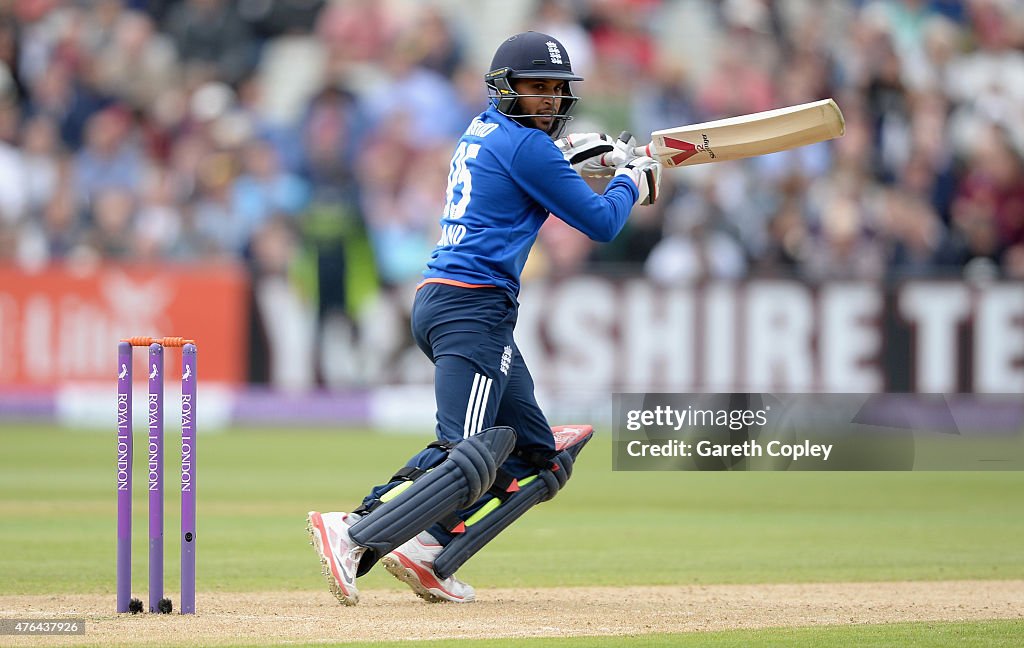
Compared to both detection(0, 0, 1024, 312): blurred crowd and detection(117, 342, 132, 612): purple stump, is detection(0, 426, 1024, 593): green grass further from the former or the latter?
detection(0, 0, 1024, 312): blurred crowd

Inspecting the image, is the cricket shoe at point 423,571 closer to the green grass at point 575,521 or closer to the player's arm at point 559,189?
the green grass at point 575,521

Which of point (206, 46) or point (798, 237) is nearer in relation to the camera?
point (798, 237)

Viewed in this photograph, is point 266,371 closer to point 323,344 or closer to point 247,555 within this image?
point 323,344

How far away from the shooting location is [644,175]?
617 cm

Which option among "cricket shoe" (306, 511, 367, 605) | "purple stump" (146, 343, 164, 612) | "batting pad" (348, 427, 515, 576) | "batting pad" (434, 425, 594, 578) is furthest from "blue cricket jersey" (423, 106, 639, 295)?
"purple stump" (146, 343, 164, 612)

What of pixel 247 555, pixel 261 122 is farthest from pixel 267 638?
pixel 261 122

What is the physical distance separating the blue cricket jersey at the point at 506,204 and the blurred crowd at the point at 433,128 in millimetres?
8274

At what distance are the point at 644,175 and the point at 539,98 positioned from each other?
51 centimetres

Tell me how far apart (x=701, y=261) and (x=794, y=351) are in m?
1.33

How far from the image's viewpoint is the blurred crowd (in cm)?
1473

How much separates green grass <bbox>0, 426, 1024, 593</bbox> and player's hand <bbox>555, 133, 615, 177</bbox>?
6.04ft

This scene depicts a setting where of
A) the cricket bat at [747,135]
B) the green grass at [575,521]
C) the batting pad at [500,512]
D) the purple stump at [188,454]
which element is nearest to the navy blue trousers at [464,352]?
the batting pad at [500,512]

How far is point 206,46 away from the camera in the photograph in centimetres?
1741

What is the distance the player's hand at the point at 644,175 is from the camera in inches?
241
